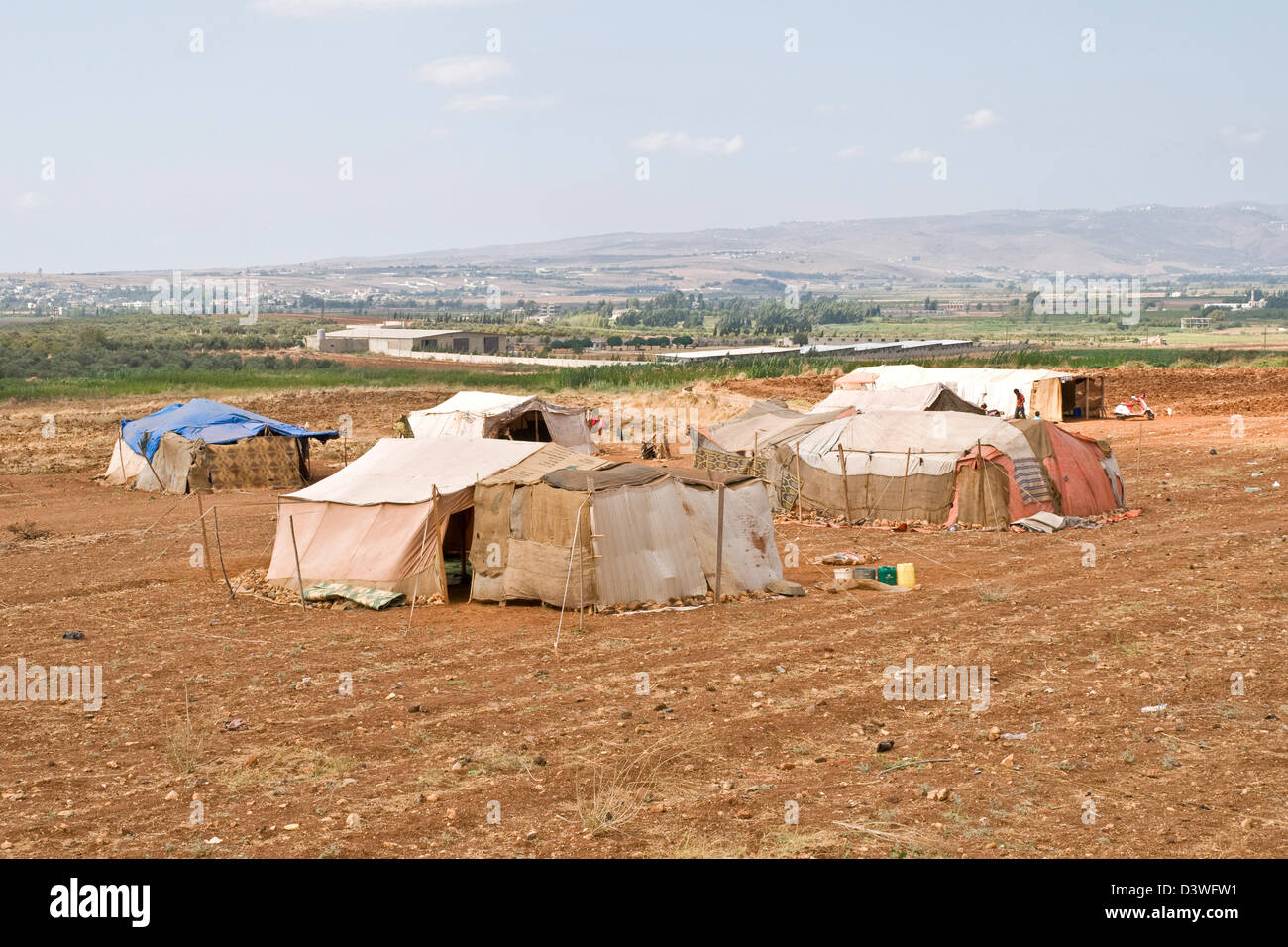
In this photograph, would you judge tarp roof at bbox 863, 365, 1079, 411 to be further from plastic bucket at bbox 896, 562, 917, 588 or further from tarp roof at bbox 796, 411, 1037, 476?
plastic bucket at bbox 896, 562, 917, 588

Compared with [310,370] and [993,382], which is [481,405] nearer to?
[993,382]

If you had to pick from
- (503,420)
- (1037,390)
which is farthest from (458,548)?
(1037,390)

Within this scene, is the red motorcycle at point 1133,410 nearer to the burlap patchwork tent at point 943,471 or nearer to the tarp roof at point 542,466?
the burlap patchwork tent at point 943,471

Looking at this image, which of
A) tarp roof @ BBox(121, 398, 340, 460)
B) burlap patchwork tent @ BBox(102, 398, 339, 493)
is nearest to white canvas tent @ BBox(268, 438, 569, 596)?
burlap patchwork tent @ BBox(102, 398, 339, 493)

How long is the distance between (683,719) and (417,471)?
28.2 ft

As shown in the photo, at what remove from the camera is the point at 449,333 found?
371 ft

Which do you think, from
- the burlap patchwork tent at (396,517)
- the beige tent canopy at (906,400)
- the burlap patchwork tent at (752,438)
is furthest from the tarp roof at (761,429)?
the burlap patchwork tent at (396,517)

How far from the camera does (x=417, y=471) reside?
63.6ft

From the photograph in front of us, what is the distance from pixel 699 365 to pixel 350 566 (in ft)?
168

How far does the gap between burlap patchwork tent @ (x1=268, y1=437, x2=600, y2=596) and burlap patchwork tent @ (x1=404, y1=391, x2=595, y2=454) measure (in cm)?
1534

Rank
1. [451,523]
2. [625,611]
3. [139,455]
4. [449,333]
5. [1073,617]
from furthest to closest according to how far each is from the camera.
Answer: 1. [449,333]
2. [139,455]
3. [451,523]
4. [625,611]
5. [1073,617]
